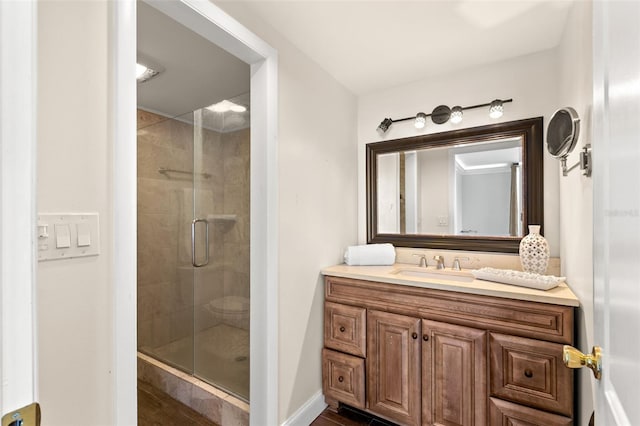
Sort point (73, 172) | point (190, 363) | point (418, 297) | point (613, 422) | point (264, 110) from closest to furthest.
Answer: point (613, 422) < point (73, 172) < point (264, 110) < point (418, 297) < point (190, 363)

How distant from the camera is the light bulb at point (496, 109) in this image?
1.98 metres

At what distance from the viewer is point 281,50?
1.71 meters

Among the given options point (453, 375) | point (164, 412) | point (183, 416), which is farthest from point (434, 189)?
point (164, 412)

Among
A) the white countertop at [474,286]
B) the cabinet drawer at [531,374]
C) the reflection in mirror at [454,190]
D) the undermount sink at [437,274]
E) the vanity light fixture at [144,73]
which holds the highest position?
the vanity light fixture at [144,73]

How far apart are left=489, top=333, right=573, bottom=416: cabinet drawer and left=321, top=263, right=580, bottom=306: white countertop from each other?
20cm

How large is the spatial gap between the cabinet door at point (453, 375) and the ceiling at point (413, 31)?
64.6 inches

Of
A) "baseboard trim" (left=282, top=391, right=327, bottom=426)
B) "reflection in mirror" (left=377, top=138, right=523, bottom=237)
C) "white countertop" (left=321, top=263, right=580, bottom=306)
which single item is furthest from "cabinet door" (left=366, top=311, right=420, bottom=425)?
"reflection in mirror" (left=377, top=138, right=523, bottom=237)

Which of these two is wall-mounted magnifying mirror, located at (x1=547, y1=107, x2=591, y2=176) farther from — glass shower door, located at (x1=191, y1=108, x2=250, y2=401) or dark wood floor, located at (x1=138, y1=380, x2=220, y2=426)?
dark wood floor, located at (x1=138, y1=380, x2=220, y2=426)

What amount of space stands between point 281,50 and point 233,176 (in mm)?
1093

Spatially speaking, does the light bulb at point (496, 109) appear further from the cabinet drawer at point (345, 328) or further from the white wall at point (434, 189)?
the cabinet drawer at point (345, 328)

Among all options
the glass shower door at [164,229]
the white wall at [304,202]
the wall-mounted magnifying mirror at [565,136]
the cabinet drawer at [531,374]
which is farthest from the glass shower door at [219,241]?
the wall-mounted magnifying mirror at [565,136]

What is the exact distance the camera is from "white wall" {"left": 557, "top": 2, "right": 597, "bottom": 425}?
1.16 meters

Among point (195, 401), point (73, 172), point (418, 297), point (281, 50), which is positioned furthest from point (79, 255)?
point (195, 401)

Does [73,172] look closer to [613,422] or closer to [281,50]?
[281,50]
